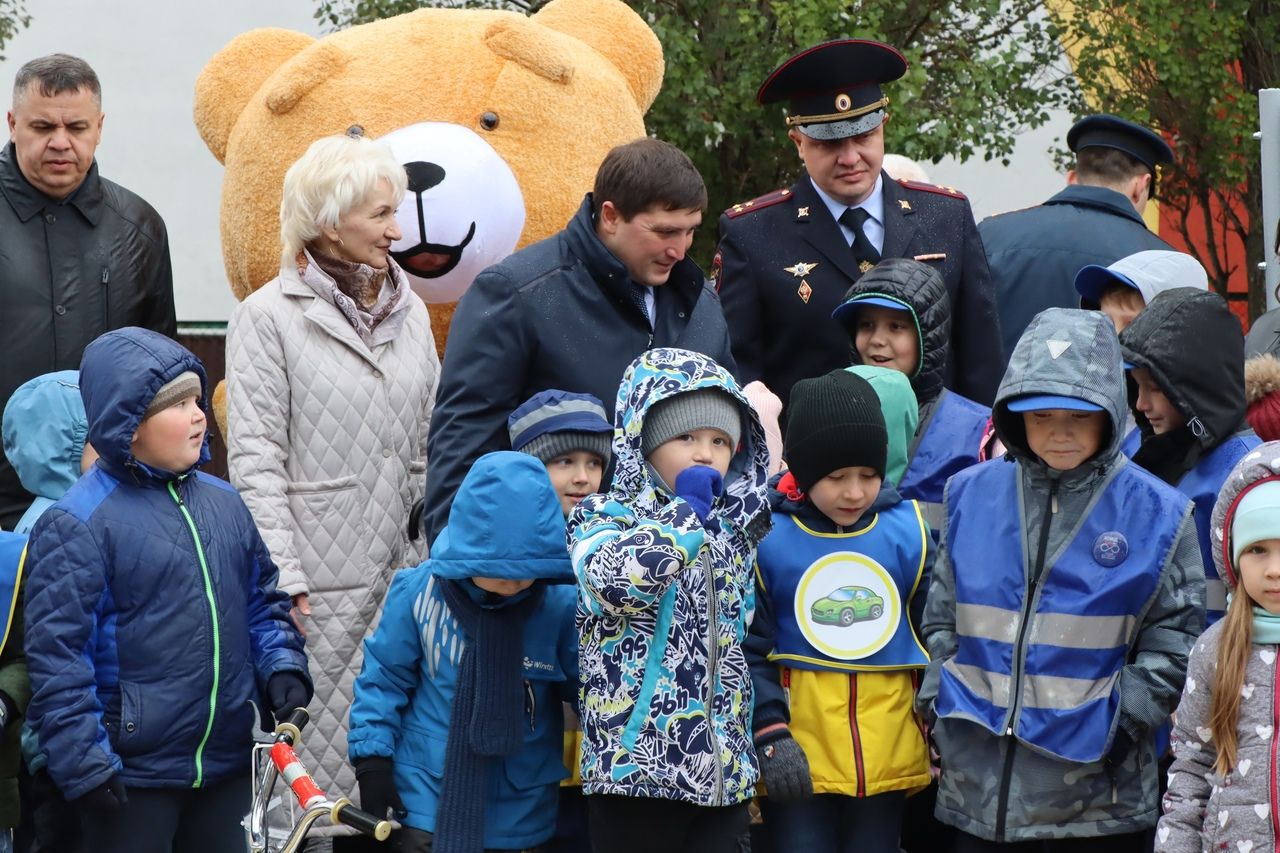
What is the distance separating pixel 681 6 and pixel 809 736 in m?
6.86

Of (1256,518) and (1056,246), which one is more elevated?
(1056,246)

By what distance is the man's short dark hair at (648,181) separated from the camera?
436 cm

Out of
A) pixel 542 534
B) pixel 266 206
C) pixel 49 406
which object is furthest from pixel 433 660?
pixel 266 206

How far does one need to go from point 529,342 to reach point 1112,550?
4.82 feet

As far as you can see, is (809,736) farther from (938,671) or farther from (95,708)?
(95,708)

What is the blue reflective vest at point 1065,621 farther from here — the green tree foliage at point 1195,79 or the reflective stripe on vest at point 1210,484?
the green tree foliage at point 1195,79

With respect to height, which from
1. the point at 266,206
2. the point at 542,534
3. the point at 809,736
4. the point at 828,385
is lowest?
the point at 809,736

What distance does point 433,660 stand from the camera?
4.10 meters

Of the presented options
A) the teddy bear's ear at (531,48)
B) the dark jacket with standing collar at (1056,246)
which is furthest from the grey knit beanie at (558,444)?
the teddy bear's ear at (531,48)

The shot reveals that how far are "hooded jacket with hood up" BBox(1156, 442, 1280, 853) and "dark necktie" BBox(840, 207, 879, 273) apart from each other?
5.53ft

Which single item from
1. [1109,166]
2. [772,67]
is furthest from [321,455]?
[772,67]

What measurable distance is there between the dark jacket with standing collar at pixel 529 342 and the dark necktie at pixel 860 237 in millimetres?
935

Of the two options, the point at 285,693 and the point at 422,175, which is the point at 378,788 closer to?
the point at 285,693

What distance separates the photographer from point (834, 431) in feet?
13.8
